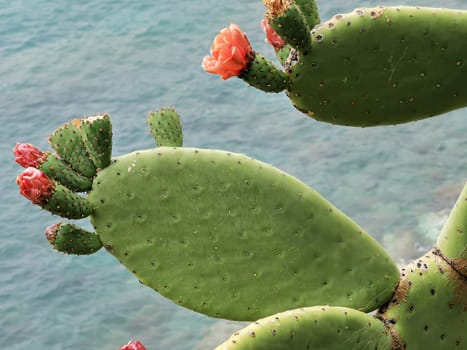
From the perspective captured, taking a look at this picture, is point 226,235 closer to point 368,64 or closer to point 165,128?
point 165,128

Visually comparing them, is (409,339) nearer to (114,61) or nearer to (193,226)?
(193,226)

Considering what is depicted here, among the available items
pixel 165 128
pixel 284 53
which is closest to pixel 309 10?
pixel 284 53

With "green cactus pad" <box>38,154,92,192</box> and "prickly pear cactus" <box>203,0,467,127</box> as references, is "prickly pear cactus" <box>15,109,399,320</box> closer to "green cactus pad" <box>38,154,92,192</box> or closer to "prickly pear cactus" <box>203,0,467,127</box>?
"green cactus pad" <box>38,154,92,192</box>

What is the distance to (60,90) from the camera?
8.95 meters

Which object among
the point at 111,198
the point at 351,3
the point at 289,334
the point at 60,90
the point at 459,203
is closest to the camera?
the point at 289,334

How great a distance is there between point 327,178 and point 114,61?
253 cm

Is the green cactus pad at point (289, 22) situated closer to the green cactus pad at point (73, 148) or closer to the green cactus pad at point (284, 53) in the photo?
the green cactus pad at point (284, 53)

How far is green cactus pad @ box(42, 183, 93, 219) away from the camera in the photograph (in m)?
2.08

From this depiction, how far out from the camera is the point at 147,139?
8.20 metres

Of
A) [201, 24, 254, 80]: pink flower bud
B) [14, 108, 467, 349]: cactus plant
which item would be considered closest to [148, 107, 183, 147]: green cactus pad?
[14, 108, 467, 349]: cactus plant

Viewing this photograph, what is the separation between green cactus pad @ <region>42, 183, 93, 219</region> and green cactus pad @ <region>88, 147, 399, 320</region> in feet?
0.18

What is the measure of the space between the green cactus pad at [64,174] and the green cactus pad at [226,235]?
0.03m

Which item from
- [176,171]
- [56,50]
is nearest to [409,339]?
[176,171]

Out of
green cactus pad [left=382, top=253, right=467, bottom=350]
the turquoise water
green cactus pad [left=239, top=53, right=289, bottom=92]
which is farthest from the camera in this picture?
the turquoise water
